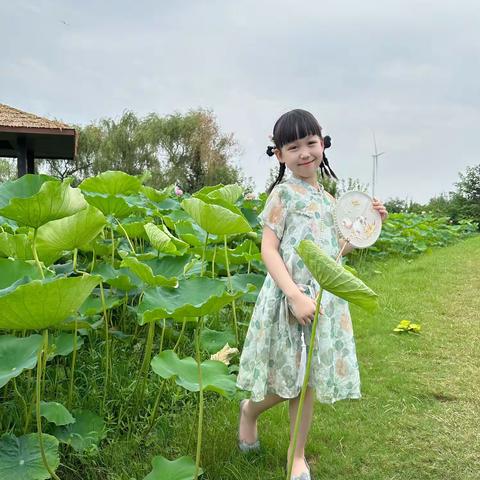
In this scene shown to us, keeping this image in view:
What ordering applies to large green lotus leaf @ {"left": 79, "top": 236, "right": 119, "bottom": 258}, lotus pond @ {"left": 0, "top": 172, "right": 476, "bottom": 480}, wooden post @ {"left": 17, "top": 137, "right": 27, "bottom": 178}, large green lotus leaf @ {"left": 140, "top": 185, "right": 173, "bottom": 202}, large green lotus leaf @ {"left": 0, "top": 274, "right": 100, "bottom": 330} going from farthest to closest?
wooden post @ {"left": 17, "top": 137, "right": 27, "bottom": 178}
large green lotus leaf @ {"left": 140, "top": 185, "right": 173, "bottom": 202}
large green lotus leaf @ {"left": 79, "top": 236, "right": 119, "bottom": 258}
lotus pond @ {"left": 0, "top": 172, "right": 476, "bottom": 480}
large green lotus leaf @ {"left": 0, "top": 274, "right": 100, "bottom": 330}

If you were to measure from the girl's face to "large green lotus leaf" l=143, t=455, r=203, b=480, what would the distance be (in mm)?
789

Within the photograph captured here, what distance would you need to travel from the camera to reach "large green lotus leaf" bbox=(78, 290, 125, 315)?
1.79 meters

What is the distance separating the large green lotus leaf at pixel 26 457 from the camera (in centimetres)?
134

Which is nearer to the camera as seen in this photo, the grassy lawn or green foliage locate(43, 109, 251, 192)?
the grassy lawn

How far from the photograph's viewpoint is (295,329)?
61.3 inches

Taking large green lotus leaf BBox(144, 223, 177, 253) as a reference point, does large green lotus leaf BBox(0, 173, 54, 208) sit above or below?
above

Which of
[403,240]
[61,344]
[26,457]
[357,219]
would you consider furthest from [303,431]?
[403,240]

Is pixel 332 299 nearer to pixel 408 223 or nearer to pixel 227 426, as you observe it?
pixel 227 426

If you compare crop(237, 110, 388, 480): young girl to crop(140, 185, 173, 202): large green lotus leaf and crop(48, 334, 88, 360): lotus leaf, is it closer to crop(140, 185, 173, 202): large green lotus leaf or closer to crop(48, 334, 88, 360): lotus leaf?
crop(48, 334, 88, 360): lotus leaf

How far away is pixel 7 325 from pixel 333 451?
3.59 ft

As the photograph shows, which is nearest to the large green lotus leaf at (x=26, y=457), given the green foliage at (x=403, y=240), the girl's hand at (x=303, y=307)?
the girl's hand at (x=303, y=307)

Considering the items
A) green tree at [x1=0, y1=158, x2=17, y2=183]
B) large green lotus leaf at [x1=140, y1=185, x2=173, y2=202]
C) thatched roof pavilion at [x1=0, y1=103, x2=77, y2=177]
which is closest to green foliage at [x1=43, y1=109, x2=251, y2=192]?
green tree at [x1=0, y1=158, x2=17, y2=183]

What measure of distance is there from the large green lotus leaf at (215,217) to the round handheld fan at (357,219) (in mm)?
320

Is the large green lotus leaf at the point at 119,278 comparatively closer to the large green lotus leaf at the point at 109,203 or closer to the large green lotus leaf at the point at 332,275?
the large green lotus leaf at the point at 109,203
